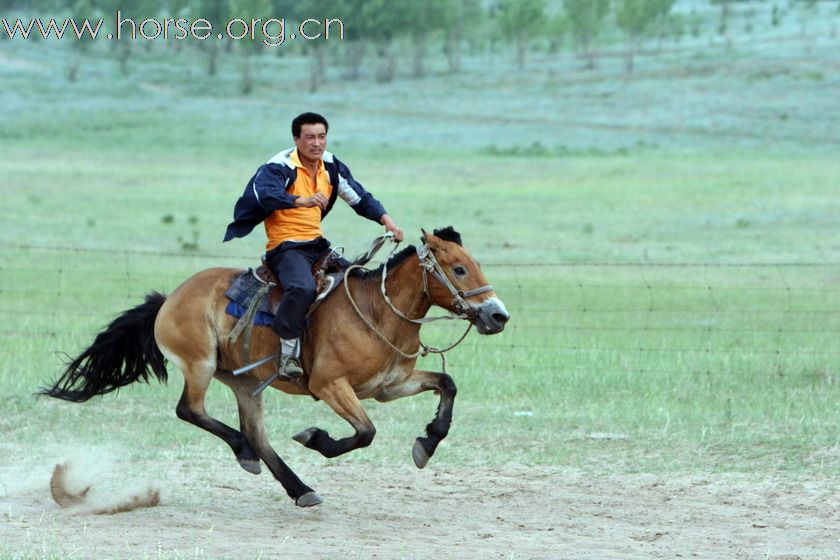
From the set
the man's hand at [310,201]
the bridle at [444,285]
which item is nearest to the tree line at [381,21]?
the man's hand at [310,201]

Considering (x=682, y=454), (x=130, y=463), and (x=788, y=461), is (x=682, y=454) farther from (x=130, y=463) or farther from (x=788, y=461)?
(x=130, y=463)

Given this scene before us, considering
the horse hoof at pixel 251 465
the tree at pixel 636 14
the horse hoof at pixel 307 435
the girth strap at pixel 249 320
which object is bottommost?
the horse hoof at pixel 251 465

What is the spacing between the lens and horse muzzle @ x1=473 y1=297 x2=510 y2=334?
7434 mm

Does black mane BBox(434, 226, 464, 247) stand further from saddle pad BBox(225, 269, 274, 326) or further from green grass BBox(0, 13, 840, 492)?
green grass BBox(0, 13, 840, 492)

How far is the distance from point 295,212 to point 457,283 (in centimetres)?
121

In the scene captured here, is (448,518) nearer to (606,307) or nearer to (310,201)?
(310,201)

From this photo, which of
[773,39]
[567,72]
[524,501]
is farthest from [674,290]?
[773,39]

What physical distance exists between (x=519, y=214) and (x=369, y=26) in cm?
6048

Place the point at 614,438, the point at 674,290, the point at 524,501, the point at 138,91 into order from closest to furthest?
1. the point at 524,501
2. the point at 614,438
3. the point at 674,290
4. the point at 138,91

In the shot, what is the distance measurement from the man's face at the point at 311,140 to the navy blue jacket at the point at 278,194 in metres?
0.11

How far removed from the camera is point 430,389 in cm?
814

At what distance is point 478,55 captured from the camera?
400 ft

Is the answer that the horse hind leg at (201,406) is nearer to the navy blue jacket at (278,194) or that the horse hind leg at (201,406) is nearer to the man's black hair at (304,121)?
the navy blue jacket at (278,194)

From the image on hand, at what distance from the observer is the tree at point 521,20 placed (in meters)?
96.1
